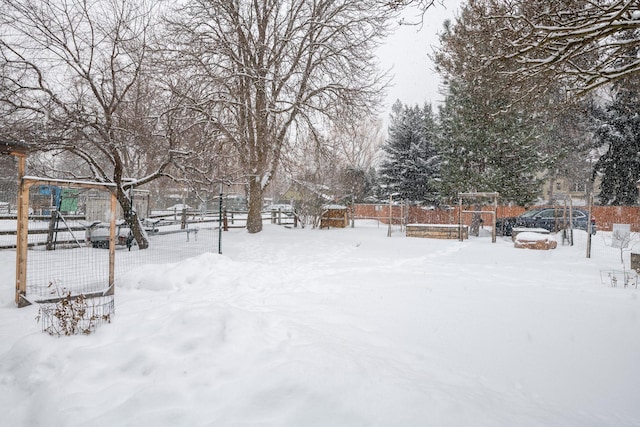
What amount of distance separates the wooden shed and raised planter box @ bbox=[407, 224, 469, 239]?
457 cm

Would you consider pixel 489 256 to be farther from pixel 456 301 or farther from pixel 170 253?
pixel 170 253

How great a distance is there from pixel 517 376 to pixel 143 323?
4.02 m

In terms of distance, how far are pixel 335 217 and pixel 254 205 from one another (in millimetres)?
6649

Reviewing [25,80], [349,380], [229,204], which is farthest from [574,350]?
[229,204]

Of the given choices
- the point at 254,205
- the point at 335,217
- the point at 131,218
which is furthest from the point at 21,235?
the point at 335,217

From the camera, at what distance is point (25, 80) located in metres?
9.22

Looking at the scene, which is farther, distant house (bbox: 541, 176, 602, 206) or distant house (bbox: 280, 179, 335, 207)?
distant house (bbox: 541, 176, 602, 206)

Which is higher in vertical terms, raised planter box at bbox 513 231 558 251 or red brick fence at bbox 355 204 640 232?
red brick fence at bbox 355 204 640 232

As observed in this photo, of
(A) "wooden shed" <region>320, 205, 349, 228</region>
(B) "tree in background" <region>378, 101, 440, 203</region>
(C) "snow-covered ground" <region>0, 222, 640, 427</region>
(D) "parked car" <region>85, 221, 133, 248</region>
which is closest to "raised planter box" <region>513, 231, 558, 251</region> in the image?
(C) "snow-covered ground" <region>0, 222, 640, 427</region>

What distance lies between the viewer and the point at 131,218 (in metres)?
10.3

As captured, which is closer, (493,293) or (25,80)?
(493,293)

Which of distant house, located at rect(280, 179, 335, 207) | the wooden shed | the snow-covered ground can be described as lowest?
the snow-covered ground

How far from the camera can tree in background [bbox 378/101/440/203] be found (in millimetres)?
24453

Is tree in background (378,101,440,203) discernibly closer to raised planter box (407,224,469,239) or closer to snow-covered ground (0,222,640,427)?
raised planter box (407,224,469,239)
